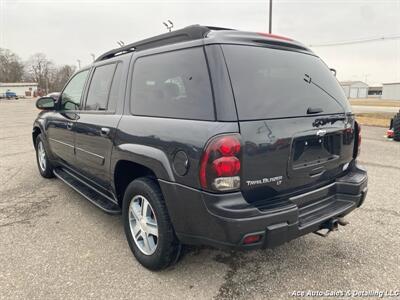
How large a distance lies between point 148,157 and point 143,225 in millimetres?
688

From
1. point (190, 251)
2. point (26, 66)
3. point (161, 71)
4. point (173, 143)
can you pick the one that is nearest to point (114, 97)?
point (161, 71)

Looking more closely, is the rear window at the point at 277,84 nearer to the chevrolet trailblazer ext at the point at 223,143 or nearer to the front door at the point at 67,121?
the chevrolet trailblazer ext at the point at 223,143

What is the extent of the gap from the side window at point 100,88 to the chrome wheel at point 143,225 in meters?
1.15

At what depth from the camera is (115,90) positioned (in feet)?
10.1

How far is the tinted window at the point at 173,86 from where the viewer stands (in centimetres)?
214

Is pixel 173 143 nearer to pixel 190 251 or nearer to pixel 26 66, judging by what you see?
pixel 190 251

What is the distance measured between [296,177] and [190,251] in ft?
4.34

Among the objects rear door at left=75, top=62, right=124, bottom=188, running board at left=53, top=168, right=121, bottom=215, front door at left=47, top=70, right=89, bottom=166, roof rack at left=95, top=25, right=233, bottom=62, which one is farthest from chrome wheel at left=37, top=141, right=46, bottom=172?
roof rack at left=95, top=25, right=233, bottom=62

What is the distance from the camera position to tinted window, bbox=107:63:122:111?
9.93 ft

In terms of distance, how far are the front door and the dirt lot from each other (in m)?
0.81

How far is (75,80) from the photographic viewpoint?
4.21 meters

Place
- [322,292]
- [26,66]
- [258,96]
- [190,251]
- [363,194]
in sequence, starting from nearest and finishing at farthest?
[258,96] → [322,292] → [363,194] → [190,251] → [26,66]

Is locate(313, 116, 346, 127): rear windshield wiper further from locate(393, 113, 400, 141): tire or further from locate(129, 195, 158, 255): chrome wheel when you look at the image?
locate(393, 113, 400, 141): tire

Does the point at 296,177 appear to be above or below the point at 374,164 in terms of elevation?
above
